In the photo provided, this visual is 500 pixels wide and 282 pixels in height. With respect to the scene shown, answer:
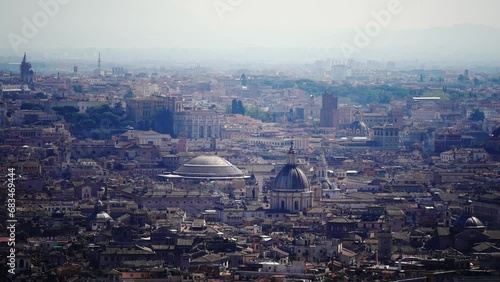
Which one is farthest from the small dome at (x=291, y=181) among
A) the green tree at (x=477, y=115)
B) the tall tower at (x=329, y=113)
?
the green tree at (x=477, y=115)

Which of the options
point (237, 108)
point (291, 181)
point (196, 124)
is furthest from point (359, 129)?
point (291, 181)

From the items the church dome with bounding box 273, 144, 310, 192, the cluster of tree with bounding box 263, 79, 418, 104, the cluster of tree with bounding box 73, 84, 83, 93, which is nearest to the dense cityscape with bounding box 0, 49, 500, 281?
the church dome with bounding box 273, 144, 310, 192

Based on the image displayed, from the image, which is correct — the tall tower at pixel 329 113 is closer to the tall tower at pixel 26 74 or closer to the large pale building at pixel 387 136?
the large pale building at pixel 387 136

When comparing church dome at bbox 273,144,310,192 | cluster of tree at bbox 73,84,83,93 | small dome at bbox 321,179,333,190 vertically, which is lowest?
cluster of tree at bbox 73,84,83,93

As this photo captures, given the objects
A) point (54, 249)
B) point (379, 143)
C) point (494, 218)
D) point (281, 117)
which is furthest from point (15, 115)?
point (54, 249)

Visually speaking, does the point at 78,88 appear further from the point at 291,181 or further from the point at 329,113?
the point at 291,181

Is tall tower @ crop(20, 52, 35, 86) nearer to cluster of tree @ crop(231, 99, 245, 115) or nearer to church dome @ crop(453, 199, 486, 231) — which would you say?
cluster of tree @ crop(231, 99, 245, 115)

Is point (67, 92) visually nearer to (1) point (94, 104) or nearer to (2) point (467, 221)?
(1) point (94, 104)
